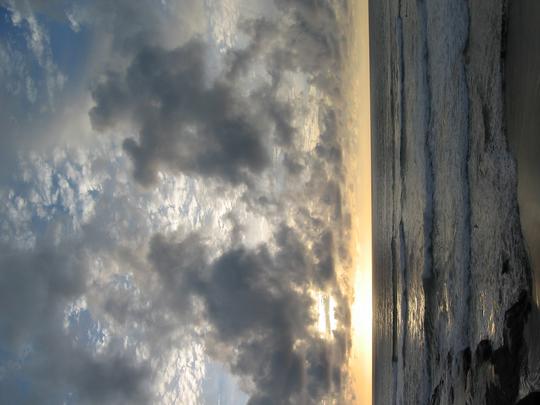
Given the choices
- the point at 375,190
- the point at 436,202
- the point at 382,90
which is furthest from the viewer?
the point at 375,190

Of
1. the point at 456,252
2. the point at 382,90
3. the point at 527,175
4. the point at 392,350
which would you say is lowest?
the point at 392,350

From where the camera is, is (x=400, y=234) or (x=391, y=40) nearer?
(x=400, y=234)

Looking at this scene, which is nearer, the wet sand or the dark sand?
the dark sand

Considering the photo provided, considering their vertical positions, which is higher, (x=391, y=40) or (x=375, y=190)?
(x=391, y=40)

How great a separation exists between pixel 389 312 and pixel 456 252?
9.68m

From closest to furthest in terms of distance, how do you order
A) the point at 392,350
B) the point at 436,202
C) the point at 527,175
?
the point at 527,175
the point at 436,202
the point at 392,350

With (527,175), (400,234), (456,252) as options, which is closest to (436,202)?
(456,252)

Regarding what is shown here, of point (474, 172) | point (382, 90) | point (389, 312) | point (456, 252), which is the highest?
point (382, 90)

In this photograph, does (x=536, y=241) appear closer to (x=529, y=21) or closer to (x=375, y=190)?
(x=529, y=21)

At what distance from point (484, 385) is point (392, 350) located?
10672mm

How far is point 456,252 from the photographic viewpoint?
7578mm

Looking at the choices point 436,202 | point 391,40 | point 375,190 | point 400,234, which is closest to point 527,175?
point 436,202

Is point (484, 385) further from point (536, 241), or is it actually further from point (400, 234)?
point (400, 234)

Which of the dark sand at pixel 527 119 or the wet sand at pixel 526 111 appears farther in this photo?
the wet sand at pixel 526 111
